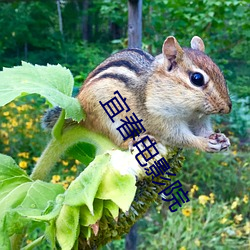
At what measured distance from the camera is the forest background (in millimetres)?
2125

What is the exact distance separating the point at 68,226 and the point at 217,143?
260mm

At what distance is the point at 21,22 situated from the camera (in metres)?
3.90

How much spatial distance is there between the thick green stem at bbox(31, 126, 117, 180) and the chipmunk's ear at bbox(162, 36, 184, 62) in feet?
0.66

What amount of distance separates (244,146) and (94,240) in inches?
118

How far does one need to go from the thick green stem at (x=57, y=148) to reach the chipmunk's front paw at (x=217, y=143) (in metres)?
0.14

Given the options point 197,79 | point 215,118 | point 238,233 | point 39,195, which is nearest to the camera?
point 39,195

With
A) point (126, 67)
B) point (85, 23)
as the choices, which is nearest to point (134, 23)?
point (126, 67)

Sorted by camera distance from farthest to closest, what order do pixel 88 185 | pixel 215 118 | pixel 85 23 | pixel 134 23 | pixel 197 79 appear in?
1. pixel 85 23
2. pixel 215 118
3. pixel 134 23
4. pixel 197 79
5. pixel 88 185

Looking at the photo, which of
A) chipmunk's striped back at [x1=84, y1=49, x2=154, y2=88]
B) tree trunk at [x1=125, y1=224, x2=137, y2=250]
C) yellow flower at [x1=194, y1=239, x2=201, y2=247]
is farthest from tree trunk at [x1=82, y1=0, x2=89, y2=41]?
chipmunk's striped back at [x1=84, y1=49, x2=154, y2=88]

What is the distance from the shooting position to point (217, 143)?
0.66m

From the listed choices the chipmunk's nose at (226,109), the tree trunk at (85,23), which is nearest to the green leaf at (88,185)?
the chipmunk's nose at (226,109)

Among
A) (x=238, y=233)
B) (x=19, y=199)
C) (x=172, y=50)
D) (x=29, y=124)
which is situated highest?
(x=172, y=50)

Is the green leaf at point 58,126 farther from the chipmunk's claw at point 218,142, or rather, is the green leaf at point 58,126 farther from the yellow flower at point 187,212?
the yellow flower at point 187,212

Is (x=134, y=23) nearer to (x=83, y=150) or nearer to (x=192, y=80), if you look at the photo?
(x=192, y=80)
